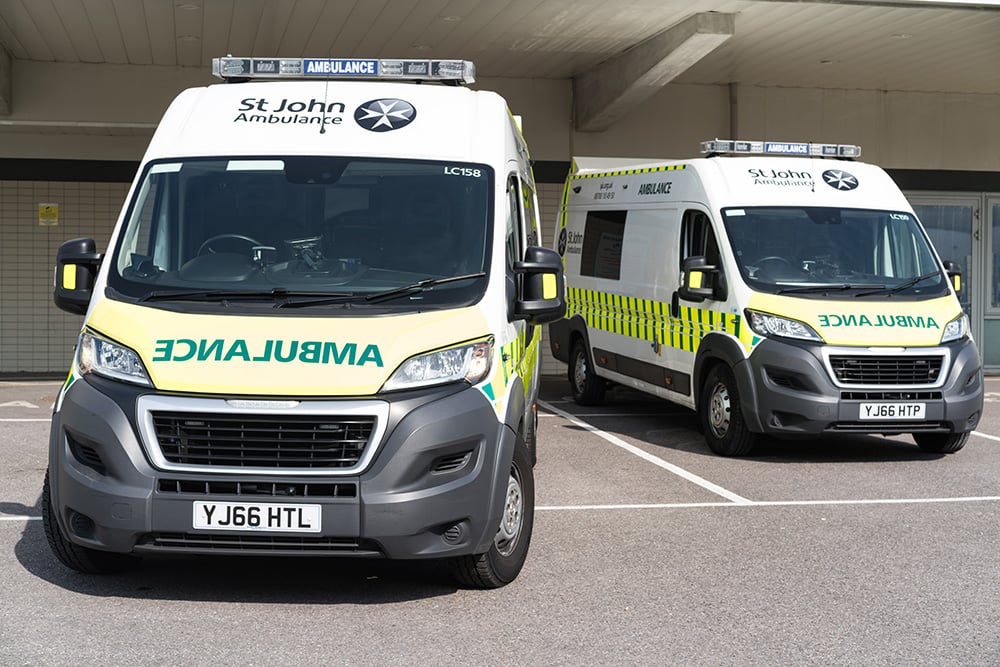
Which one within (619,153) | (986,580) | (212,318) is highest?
(619,153)

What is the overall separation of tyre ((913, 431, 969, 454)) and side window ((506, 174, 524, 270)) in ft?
14.2

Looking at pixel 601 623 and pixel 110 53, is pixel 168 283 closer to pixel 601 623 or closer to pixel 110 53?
pixel 601 623

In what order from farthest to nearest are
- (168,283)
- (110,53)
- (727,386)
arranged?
(110,53) → (727,386) → (168,283)

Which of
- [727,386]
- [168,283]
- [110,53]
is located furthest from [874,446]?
[110,53]

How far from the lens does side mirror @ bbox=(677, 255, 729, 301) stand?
10.2m

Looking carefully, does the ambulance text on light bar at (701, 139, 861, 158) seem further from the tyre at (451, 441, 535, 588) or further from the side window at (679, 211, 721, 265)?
the tyre at (451, 441, 535, 588)

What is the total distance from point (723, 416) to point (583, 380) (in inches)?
138

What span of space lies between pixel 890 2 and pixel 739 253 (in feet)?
13.4

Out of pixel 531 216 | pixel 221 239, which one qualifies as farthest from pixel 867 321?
pixel 221 239

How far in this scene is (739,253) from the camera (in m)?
10.2

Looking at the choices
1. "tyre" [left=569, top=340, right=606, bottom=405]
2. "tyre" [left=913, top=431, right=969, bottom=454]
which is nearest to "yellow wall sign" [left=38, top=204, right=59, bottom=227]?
"tyre" [left=569, top=340, right=606, bottom=405]

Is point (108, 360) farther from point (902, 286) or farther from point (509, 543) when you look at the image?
point (902, 286)

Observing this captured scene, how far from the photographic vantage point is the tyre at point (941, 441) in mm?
10250

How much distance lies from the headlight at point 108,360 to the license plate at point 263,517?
2.05ft
